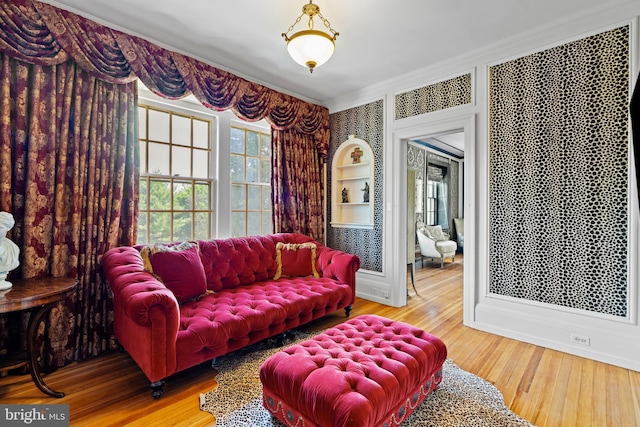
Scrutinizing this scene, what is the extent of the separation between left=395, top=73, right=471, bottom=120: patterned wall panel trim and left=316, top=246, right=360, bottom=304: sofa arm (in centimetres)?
185

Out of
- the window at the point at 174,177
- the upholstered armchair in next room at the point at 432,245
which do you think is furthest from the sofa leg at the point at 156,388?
the upholstered armchair in next room at the point at 432,245

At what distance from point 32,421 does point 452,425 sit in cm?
231

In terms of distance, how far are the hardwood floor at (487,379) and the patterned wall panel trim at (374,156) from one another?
4.91 ft

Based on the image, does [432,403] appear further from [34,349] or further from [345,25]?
[345,25]

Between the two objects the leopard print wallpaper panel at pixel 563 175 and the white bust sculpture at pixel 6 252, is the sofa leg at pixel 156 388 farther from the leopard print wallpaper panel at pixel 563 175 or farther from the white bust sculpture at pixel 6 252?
the leopard print wallpaper panel at pixel 563 175

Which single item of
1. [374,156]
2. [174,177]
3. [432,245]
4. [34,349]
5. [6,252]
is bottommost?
[34,349]

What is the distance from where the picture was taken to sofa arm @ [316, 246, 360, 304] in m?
3.29

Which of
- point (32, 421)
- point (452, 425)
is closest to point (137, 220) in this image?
point (32, 421)

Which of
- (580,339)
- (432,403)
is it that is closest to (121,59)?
(432,403)

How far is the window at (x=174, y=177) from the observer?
9.89 feet

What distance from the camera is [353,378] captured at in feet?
4.89

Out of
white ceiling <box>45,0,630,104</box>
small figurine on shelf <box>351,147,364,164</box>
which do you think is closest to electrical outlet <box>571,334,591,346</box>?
white ceiling <box>45,0,630,104</box>

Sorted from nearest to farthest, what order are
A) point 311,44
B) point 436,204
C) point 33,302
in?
1. point 33,302
2. point 311,44
3. point 436,204

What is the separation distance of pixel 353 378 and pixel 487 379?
1.32m
